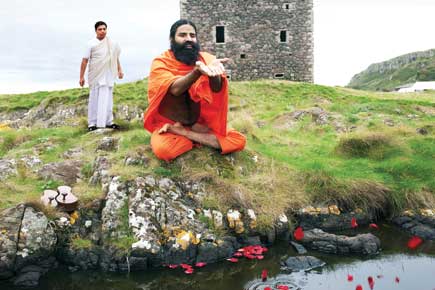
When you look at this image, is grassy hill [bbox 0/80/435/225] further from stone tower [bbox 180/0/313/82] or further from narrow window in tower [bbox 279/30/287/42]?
narrow window in tower [bbox 279/30/287/42]

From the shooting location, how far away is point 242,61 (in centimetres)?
2827

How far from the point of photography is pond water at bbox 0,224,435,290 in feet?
17.4

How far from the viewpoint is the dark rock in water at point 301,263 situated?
577cm

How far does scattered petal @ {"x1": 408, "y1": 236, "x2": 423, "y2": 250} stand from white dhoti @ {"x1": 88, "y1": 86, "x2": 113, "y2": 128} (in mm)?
6814

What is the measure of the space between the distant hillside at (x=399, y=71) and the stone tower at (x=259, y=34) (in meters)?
53.2

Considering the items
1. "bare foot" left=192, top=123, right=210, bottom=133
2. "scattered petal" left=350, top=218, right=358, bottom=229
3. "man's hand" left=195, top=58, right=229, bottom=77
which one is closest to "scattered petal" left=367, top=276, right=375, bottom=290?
"scattered petal" left=350, top=218, right=358, bottom=229

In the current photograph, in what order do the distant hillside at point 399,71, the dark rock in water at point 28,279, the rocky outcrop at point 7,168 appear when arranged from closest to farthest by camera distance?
the dark rock in water at point 28,279 → the rocky outcrop at point 7,168 → the distant hillside at point 399,71

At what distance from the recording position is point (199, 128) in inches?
293

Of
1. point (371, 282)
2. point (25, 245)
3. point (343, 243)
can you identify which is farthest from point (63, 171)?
point (371, 282)

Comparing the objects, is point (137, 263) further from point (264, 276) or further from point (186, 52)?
point (186, 52)

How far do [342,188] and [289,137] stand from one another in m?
3.81

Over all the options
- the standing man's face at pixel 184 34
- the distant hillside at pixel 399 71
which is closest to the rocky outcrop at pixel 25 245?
the standing man's face at pixel 184 34

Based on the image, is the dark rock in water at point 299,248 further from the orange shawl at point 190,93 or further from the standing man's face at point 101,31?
the standing man's face at point 101,31

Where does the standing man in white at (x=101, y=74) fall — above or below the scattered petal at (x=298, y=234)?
above
